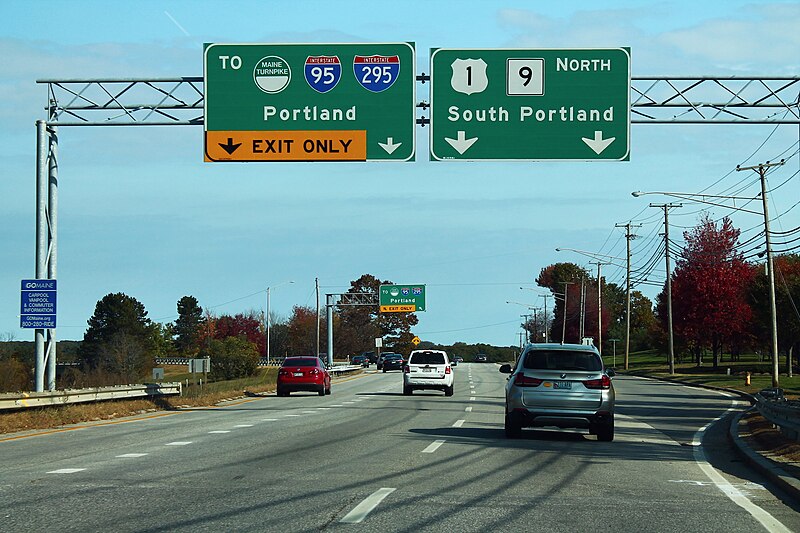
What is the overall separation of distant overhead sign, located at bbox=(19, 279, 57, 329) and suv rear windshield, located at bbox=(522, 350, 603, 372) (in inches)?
475

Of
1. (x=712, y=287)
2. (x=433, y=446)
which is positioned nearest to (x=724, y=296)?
(x=712, y=287)

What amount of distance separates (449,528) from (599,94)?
621 inches

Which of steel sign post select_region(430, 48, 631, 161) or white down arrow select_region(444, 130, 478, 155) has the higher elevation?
steel sign post select_region(430, 48, 631, 161)

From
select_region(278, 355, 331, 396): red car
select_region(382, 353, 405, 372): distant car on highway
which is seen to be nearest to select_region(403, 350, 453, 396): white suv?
select_region(278, 355, 331, 396): red car

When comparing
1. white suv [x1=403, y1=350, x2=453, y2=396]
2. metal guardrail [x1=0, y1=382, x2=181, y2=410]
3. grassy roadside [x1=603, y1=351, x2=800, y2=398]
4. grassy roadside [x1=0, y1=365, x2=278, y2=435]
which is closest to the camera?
grassy roadside [x1=0, y1=365, x2=278, y2=435]

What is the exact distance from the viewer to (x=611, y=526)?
9.22 metres

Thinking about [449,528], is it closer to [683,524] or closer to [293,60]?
[683,524]

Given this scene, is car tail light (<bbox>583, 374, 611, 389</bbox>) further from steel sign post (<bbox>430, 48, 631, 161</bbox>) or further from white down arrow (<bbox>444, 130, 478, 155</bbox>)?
white down arrow (<bbox>444, 130, 478, 155</bbox>)

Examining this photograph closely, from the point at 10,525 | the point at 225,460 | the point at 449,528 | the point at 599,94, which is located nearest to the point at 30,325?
the point at 225,460

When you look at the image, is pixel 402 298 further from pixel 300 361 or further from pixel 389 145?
pixel 389 145

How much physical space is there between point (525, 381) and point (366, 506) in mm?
8521

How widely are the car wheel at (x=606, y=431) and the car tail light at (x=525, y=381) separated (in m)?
1.38

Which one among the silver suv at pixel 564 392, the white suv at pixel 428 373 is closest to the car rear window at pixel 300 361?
the white suv at pixel 428 373

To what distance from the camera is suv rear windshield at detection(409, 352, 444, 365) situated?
38.5m
